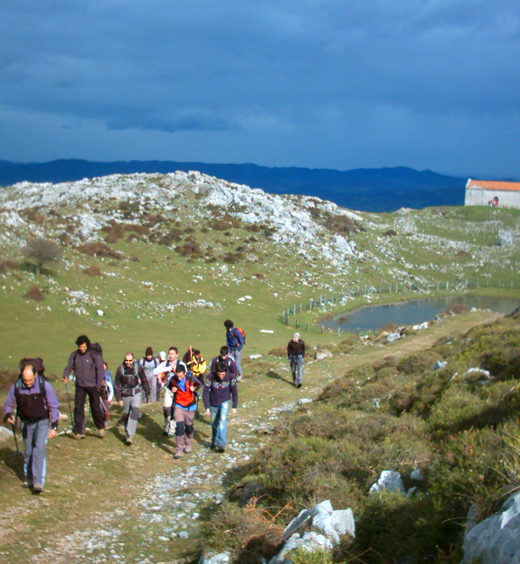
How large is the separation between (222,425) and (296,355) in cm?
788

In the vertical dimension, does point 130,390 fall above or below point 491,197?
below

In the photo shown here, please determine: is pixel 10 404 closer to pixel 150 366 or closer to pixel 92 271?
pixel 150 366

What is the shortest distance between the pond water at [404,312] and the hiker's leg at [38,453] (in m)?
44.1

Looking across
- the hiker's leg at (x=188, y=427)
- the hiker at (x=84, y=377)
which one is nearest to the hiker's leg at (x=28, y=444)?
the hiker at (x=84, y=377)

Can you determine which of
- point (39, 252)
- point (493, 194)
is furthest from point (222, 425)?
point (493, 194)

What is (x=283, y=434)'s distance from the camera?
11.5 m

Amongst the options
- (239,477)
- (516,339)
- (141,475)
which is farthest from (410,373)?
(141,475)

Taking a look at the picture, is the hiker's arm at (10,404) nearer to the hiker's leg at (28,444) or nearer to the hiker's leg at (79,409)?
the hiker's leg at (28,444)

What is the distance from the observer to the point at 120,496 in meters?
9.52

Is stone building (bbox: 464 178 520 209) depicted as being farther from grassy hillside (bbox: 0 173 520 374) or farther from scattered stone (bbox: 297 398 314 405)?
scattered stone (bbox: 297 398 314 405)

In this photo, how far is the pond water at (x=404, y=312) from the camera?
56766 millimetres

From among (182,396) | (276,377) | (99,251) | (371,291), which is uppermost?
(99,251)

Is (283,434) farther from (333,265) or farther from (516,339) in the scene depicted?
(333,265)

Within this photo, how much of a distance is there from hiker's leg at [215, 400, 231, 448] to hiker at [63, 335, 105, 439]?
9.59 feet
